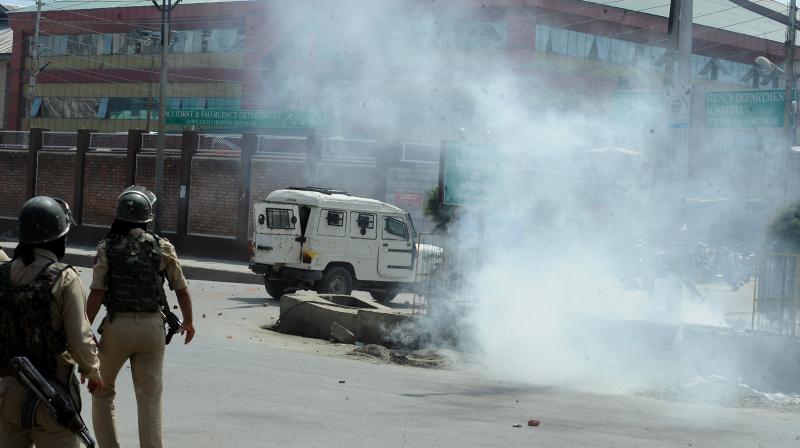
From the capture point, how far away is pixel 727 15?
30.3 m

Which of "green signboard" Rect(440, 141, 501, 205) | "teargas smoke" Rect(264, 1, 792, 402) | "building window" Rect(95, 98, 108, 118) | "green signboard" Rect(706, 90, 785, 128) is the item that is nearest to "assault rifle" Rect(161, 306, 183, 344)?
"teargas smoke" Rect(264, 1, 792, 402)

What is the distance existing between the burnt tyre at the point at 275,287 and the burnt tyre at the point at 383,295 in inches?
75.0

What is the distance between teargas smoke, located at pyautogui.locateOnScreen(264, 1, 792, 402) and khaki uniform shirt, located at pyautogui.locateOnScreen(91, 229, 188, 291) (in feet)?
18.9

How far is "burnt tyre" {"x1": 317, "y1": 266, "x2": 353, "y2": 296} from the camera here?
18.6 metres

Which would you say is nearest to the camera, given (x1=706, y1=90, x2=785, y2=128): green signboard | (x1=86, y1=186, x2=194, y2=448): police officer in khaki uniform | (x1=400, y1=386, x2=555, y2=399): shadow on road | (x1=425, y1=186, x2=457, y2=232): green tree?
(x1=86, y1=186, x2=194, y2=448): police officer in khaki uniform

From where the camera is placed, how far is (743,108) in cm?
2197

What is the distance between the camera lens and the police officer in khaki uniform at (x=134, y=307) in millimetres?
5625

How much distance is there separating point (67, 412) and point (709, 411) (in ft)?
22.0

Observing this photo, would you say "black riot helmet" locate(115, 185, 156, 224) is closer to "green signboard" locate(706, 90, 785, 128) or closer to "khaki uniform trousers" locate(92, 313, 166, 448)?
"khaki uniform trousers" locate(92, 313, 166, 448)

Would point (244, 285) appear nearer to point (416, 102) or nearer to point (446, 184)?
point (416, 102)

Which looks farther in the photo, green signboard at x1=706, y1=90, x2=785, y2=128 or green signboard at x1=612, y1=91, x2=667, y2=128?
green signboard at x1=706, y1=90, x2=785, y2=128

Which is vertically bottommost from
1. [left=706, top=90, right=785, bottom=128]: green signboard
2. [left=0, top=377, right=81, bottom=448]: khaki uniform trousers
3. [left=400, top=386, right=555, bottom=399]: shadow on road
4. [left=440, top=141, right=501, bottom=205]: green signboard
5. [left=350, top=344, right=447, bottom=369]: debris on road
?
[left=350, top=344, right=447, bottom=369]: debris on road

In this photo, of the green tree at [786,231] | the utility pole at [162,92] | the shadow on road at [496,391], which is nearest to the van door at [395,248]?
the green tree at [786,231]

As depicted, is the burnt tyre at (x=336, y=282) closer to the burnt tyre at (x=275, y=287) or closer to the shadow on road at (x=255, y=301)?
the burnt tyre at (x=275, y=287)
